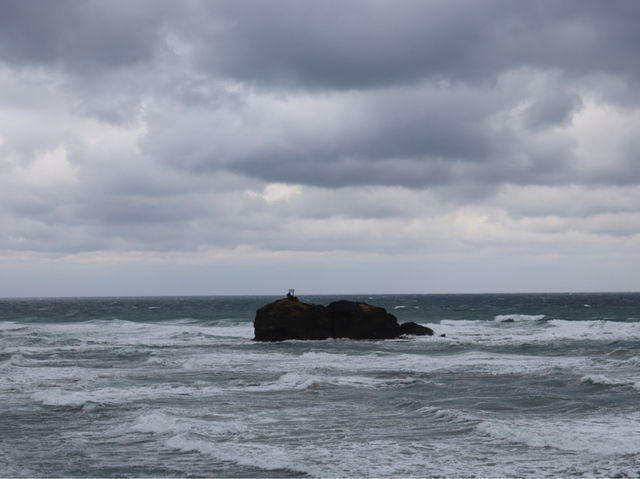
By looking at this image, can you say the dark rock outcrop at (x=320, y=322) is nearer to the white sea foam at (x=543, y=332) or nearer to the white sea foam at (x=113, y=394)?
the white sea foam at (x=543, y=332)

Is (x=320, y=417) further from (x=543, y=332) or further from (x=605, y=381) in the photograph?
(x=543, y=332)

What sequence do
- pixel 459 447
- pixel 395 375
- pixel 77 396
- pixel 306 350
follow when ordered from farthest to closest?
pixel 306 350, pixel 395 375, pixel 77 396, pixel 459 447

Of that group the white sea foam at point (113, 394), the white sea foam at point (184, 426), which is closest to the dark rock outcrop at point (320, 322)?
the white sea foam at point (113, 394)

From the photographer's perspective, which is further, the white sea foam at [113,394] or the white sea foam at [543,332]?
the white sea foam at [543,332]

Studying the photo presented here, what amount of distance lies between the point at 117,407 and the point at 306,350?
21.1 meters

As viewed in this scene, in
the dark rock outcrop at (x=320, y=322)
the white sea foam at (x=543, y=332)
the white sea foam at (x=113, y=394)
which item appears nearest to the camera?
the white sea foam at (x=113, y=394)

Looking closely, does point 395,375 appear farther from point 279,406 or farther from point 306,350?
point 306,350

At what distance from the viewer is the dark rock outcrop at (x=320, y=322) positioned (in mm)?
45469

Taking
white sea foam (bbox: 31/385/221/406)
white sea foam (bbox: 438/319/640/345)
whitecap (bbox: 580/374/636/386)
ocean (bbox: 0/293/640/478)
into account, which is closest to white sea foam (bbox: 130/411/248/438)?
ocean (bbox: 0/293/640/478)

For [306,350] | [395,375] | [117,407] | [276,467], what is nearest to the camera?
[276,467]

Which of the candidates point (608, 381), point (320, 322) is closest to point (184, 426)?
point (608, 381)

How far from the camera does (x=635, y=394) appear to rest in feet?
67.3

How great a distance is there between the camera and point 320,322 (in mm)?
46406

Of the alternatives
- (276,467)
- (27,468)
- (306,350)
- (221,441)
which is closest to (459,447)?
(276,467)
